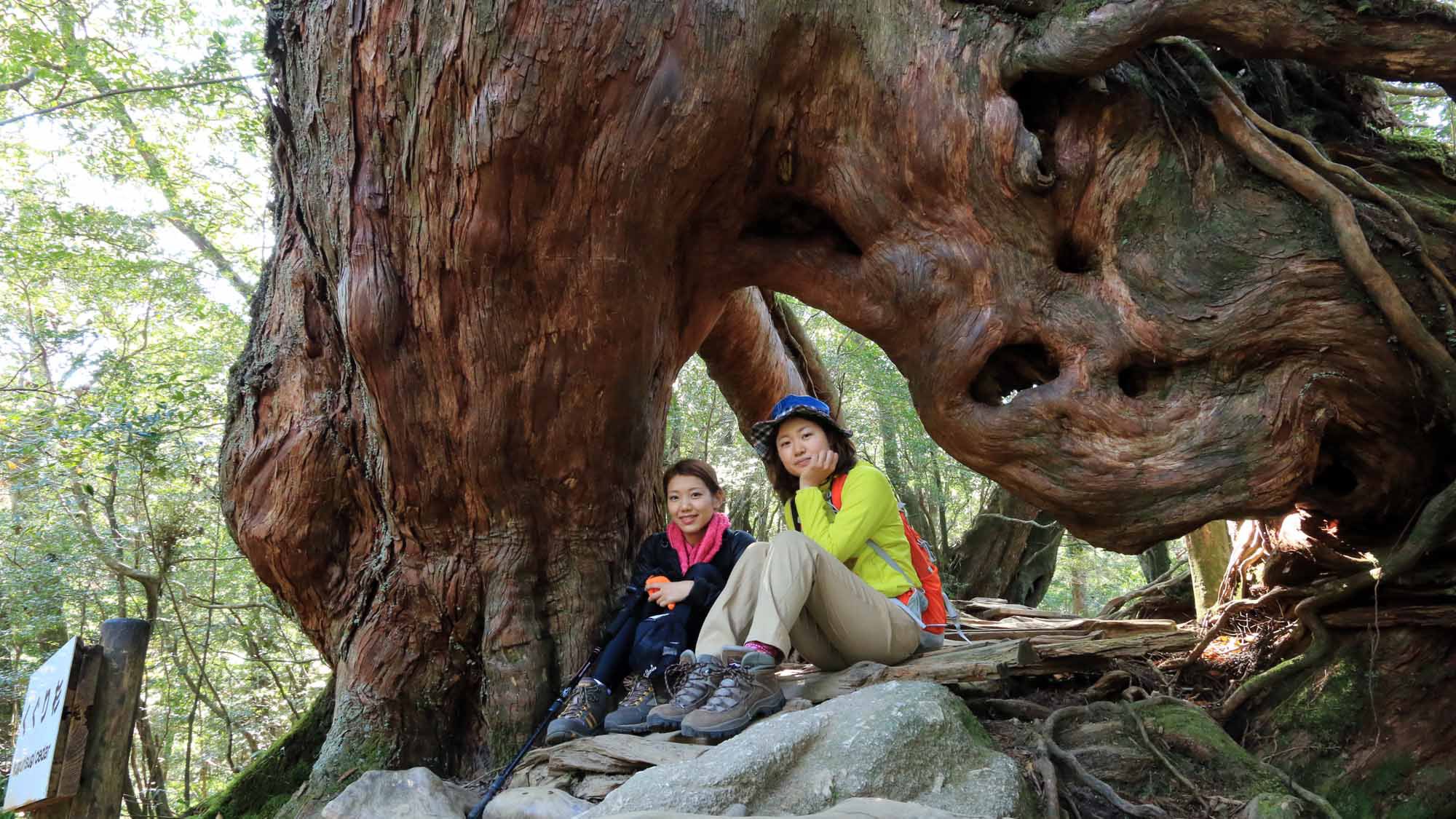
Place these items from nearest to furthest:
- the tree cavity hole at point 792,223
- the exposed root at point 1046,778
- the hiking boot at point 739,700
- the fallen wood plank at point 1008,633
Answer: the exposed root at point 1046,778
the hiking boot at point 739,700
the tree cavity hole at point 792,223
the fallen wood plank at point 1008,633

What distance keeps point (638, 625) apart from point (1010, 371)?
1.97 m

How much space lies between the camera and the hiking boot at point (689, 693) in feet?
9.36

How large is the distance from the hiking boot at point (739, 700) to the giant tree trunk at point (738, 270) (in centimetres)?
117

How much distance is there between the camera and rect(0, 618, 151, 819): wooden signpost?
261 cm

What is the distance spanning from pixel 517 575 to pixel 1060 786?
7.77 ft

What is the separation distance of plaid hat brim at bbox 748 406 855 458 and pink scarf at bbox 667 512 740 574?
15.3 inches

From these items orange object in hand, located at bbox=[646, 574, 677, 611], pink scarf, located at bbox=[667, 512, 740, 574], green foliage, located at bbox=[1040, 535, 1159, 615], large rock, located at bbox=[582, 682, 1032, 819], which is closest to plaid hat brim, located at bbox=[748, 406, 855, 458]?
pink scarf, located at bbox=[667, 512, 740, 574]

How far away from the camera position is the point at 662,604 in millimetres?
3572

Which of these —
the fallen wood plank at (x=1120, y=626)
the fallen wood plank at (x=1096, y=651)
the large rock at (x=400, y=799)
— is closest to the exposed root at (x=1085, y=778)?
the fallen wood plank at (x=1096, y=651)

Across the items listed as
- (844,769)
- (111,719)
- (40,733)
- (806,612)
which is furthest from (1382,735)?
(40,733)

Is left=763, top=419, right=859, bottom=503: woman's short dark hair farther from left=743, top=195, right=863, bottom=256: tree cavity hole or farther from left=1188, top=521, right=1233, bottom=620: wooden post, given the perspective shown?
left=1188, top=521, right=1233, bottom=620: wooden post

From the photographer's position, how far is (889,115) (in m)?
3.14

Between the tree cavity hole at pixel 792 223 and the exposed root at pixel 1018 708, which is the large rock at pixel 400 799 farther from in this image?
the tree cavity hole at pixel 792 223

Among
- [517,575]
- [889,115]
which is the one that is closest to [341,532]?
[517,575]
